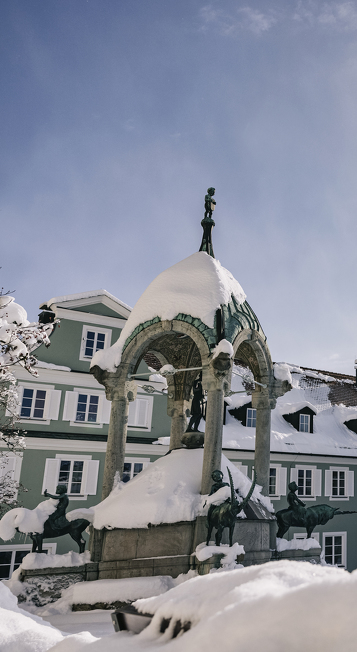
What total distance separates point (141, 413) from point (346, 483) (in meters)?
12.8

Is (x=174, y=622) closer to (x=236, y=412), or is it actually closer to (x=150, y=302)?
(x=150, y=302)

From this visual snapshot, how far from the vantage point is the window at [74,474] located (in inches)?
898

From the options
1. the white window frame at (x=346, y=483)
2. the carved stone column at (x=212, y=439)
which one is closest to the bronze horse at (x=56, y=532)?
the carved stone column at (x=212, y=439)

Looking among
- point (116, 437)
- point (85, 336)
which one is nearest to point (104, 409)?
point (85, 336)

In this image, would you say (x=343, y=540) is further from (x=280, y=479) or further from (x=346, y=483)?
(x=280, y=479)

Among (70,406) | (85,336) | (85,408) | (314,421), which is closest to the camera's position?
(70,406)

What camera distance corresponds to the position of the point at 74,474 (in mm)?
23453

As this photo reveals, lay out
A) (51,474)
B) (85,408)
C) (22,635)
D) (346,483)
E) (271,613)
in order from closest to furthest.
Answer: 1. (271,613)
2. (22,635)
3. (51,474)
4. (85,408)
5. (346,483)

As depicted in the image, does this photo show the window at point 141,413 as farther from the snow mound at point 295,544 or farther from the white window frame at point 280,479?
the snow mound at point 295,544

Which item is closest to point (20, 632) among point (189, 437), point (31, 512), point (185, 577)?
point (185, 577)

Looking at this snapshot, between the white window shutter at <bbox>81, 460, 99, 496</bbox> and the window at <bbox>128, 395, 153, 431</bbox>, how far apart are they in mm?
2606

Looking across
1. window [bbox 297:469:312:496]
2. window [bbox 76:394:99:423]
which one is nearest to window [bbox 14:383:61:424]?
window [bbox 76:394:99:423]

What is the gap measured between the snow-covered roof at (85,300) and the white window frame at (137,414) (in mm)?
4367

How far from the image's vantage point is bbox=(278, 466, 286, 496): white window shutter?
2772 cm
